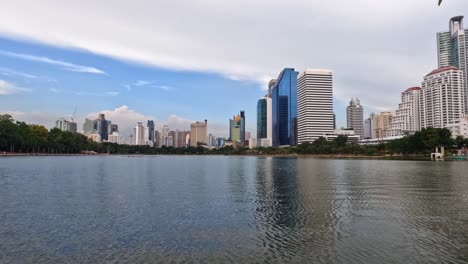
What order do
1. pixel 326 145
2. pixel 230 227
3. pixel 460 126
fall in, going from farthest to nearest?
pixel 326 145 < pixel 460 126 < pixel 230 227

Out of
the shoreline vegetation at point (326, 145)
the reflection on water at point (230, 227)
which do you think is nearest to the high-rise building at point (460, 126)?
the shoreline vegetation at point (326, 145)

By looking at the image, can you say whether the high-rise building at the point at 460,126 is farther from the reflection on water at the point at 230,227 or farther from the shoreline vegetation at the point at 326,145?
the reflection on water at the point at 230,227

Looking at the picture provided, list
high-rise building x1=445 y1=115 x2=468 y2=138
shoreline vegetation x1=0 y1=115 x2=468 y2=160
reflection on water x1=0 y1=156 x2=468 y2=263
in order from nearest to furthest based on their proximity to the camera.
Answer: reflection on water x1=0 y1=156 x2=468 y2=263 < shoreline vegetation x1=0 y1=115 x2=468 y2=160 < high-rise building x1=445 y1=115 x2=468 y2=138

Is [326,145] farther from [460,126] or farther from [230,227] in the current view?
[230,227]

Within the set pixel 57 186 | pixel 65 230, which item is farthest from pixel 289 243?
pixel 57 186

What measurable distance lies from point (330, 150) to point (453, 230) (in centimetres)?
16840

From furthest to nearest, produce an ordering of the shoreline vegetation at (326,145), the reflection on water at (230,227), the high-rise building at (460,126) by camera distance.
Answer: the high-rise building at (460,126), the shoreline vegetation at (326,145), the reflection on water at (230,227)

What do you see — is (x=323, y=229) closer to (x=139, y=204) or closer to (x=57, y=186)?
(x=139, y=204)

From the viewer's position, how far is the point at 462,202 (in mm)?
30219

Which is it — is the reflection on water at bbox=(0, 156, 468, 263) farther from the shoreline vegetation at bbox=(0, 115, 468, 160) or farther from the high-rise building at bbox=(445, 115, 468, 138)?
the high-rise building at bbox=(445, 115, 468, 138)

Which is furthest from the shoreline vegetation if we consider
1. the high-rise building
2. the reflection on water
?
the reflection on water

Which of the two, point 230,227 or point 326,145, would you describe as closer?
point 230,227

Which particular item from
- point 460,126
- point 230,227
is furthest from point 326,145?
point 230,227

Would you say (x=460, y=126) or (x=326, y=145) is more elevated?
(x=460, y=126)
